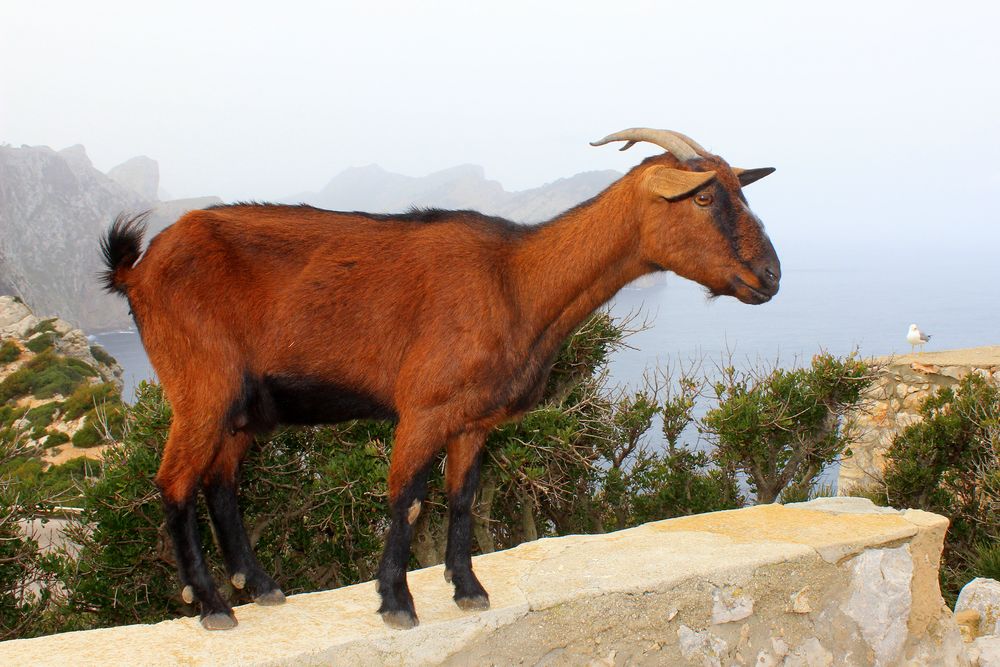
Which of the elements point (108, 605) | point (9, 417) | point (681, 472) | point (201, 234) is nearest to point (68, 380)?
point (9, 417)

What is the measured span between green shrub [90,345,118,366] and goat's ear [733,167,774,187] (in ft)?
91.6

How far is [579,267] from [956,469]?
7360mm

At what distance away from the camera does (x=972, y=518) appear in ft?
28.4

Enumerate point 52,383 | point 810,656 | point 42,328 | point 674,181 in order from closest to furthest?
point 674,181
point 810,656
point 52,383
point 42,328

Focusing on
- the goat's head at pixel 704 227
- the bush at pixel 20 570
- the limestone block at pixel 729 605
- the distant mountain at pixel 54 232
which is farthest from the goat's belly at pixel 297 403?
the distant mountain at pixel 54 232

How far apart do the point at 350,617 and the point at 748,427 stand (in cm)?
519

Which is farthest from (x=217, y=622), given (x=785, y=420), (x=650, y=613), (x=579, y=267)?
(x=785, y=420)

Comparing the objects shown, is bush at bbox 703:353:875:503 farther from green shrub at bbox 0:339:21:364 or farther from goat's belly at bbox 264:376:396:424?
green shrub at bbox 0:339:21:364

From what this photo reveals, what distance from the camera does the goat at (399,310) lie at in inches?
141

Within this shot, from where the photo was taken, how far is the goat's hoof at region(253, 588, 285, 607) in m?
4.04

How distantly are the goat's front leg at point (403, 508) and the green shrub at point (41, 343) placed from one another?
2441 cm

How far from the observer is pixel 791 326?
71.0ft

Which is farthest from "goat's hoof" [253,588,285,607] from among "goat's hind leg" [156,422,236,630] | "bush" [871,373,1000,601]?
"bush" [871,373,1000,601]

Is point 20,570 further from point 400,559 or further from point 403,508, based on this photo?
point 403,508
